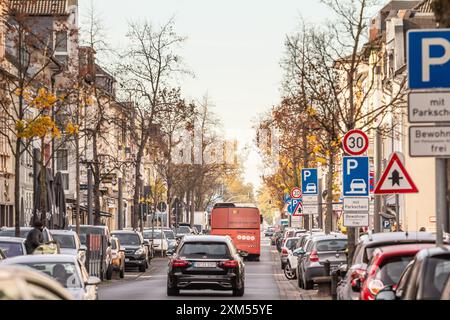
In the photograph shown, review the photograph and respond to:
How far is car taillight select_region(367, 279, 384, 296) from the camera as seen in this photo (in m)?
17.5

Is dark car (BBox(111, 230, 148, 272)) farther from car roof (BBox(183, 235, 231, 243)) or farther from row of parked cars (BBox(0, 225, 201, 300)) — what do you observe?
car roof (BBox(183, 235, 231, 243))

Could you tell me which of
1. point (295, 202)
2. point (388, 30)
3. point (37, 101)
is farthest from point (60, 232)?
point (388, 30)

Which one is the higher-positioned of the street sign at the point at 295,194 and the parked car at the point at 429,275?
the street sign at the point at 295,194

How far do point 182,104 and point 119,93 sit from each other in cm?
339

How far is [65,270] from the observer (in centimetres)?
1970

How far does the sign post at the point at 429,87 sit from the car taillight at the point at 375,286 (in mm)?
2011

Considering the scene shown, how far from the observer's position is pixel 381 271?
17.7 meters

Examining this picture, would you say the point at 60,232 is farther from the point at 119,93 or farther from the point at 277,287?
the point at 119,93

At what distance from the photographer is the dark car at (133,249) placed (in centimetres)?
5659

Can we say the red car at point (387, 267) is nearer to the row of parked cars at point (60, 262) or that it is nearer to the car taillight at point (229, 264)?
the row of parked cars at point (60, 262)

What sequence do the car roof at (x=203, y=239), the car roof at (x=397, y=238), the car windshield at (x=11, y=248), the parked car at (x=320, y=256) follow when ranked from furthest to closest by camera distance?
the parked car at (x=320, y=256)
the car roof at (x=203, y=239)
the car windshield at (x=11, y=248)
the car roof at (x=397, y=238)

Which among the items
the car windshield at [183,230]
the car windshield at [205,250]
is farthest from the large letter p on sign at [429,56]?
the car windshield at [183,230]

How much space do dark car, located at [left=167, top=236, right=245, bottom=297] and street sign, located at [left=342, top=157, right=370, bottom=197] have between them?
680 centimetres

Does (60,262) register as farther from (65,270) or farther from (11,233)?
(11,233)
